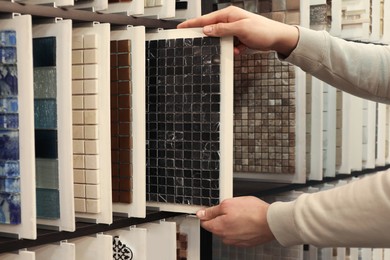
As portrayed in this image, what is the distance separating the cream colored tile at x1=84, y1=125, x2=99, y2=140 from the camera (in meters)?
1.35

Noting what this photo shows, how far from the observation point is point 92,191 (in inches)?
53.6

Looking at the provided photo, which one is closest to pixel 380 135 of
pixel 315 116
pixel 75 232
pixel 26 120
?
pixel 315 116

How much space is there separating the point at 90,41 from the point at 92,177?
10.6 inches

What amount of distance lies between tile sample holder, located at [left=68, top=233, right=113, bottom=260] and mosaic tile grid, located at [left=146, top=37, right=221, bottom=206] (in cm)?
17

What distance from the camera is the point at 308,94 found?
1.99m

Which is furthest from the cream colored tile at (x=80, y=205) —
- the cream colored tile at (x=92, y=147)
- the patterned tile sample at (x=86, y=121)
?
the cream colored tile at (x=92, y=147)

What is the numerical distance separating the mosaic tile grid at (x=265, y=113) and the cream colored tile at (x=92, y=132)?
745 millimetres

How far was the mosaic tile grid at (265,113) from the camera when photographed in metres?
1.95

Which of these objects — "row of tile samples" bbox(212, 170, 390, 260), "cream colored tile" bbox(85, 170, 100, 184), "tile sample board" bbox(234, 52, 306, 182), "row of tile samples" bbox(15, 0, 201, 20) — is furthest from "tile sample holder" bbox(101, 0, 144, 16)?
"row of tile samples" bbox(212, 170, 390, 260)

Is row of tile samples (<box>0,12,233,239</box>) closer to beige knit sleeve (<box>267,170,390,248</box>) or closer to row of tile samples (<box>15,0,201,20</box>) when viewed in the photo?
row of tile samples (<box>15,0,201,20</box>)

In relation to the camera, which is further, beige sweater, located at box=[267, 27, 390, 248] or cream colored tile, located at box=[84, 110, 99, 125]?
cream colored tile, located at box=[84, 110, 99, 125]

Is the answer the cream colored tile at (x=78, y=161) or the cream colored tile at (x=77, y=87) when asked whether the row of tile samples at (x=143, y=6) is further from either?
the cream colored tile at (x=78, y=161)

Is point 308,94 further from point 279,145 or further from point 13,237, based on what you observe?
point 13,237

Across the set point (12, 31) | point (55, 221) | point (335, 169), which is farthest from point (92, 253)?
point (335, 169)
